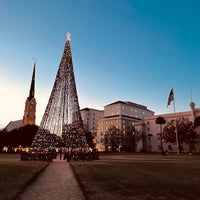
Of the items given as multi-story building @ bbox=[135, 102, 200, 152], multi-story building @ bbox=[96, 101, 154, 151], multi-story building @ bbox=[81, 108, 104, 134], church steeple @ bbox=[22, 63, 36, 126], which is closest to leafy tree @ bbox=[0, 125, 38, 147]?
church steeple @ bbox=[22, 63, 36, 126]

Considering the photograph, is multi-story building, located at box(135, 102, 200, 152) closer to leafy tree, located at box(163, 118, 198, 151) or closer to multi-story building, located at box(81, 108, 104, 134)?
leafy tree, located at box(163, 118, 198, 151)

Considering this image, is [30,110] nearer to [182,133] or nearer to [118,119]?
[118,119]

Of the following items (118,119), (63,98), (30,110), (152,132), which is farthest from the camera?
(30,110)

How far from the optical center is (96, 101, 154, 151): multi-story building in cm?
11619

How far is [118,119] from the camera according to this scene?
11588 cm

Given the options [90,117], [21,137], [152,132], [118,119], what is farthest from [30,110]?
[152,132]

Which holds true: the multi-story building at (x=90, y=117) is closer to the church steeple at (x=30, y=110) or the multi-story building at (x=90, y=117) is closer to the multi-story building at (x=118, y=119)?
the multi-story building at (x=118, y=119)

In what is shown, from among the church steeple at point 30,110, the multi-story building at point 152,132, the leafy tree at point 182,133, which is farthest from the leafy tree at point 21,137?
the multi-story building at point 152,132

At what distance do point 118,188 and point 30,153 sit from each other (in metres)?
25.3

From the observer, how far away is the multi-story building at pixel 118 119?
381 ft

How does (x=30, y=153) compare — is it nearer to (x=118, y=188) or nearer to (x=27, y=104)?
(x=118, y=188)

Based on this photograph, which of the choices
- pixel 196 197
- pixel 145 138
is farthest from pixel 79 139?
pixel 145 138

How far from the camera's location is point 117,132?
102 m

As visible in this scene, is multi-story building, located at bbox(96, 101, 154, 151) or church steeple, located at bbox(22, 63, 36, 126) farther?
church steeple, located at bbox(22, 63, 36, 126)
